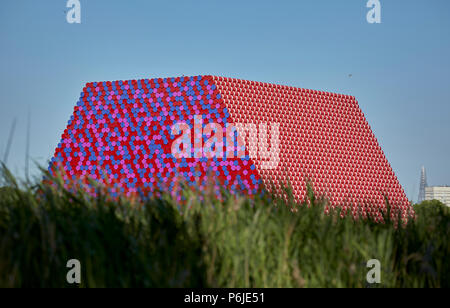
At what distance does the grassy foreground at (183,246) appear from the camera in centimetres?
548

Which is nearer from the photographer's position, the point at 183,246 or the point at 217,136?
the point at 183,246

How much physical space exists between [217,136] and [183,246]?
1522 centimetres

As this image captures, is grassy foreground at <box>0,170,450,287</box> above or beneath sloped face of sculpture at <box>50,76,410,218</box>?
beneath

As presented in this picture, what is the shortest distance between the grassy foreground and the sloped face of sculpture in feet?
45.9

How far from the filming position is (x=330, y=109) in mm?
26656

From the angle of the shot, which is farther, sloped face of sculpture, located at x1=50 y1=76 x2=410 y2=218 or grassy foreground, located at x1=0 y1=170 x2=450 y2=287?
sloped face of sculpture, located at x1=50 y1=76 x2=410 y2=218

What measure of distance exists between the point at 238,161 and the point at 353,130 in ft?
27.8

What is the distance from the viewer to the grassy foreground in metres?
5.48

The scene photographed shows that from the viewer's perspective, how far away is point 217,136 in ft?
69.0

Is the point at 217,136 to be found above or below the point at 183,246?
above
